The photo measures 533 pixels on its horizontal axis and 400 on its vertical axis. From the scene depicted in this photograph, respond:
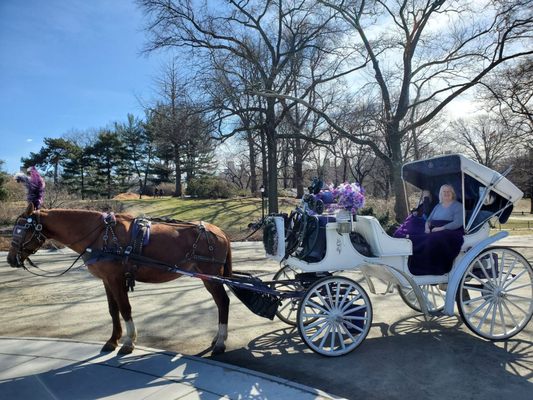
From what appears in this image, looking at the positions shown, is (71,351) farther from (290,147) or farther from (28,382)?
(290,147)

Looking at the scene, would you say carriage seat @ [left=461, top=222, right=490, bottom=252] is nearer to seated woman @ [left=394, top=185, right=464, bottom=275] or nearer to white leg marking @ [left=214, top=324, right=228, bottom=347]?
seated woman @ [left=394, top=185, right=464, bottom=275]

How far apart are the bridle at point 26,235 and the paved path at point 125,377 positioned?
3.81 feet

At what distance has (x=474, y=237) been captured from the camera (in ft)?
18.7

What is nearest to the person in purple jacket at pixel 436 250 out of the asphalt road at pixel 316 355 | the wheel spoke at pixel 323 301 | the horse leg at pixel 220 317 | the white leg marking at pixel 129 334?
the asphalt road at pixel 316 355

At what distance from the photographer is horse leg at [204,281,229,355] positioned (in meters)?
5.17

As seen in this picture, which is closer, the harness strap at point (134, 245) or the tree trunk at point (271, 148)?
the harness strap at point (134, 245)

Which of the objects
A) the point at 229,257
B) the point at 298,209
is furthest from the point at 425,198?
the point at 229,257

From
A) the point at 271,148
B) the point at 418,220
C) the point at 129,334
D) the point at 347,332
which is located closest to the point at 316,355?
the point at 347,332

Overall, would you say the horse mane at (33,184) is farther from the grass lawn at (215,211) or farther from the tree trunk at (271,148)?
the tree trunk at (271,148)

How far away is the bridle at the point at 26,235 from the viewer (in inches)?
187

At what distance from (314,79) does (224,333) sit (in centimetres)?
2321

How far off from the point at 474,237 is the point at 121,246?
4570 millimetres

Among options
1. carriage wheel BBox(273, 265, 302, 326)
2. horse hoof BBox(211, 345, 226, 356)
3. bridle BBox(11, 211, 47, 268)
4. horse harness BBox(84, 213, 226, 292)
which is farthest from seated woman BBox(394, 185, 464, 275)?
bridle BBox(11, 211, 47, 268)

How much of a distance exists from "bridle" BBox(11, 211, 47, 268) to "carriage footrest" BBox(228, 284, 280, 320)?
7.54 feet
